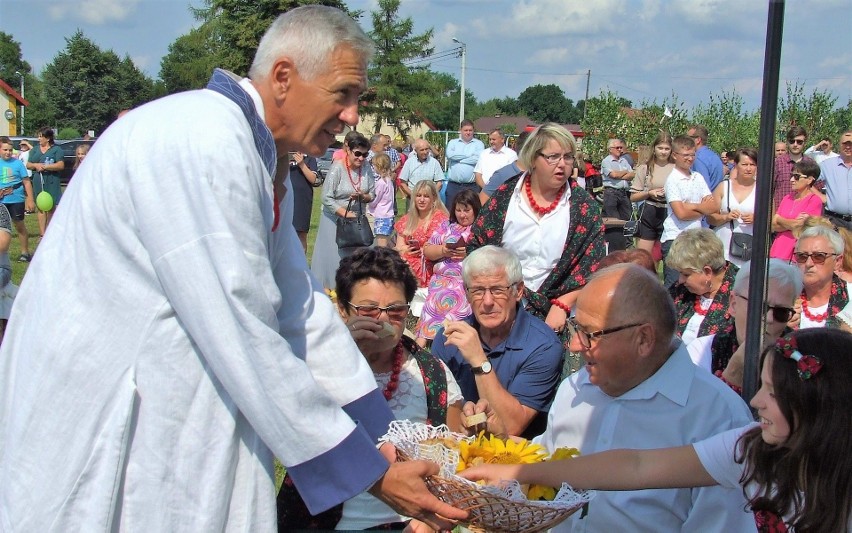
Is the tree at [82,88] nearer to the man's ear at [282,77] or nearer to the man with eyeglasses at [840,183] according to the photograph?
the man with eyeglasses at [840,183]

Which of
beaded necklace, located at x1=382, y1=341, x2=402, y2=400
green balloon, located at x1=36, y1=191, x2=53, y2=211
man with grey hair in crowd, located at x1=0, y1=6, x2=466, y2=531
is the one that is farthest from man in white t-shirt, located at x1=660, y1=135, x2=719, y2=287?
green balloon, located at x1=36, y1=191, x2=53, y2=211

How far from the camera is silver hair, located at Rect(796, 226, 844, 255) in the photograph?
495cm

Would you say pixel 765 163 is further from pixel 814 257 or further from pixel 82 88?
pixel 82 88

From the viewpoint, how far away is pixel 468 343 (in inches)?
145

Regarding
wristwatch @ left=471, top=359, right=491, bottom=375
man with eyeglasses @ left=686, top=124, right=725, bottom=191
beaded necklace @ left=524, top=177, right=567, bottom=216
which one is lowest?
wristwatch @ left=471, top=359, right=491, bottom=375

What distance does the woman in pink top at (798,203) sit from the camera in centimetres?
781

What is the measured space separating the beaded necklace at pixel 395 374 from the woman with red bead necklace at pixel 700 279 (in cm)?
206

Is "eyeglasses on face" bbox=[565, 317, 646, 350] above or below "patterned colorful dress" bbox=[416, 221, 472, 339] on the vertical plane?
above

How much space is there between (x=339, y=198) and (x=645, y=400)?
7.31 metres

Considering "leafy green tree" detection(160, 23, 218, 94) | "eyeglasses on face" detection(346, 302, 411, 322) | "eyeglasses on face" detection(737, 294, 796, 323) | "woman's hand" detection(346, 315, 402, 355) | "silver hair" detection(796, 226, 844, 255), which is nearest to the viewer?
"woman's hand" detection(346, 315, 402, 355)

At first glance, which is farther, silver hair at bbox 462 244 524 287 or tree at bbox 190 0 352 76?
tree at bbox 190 0 352 76

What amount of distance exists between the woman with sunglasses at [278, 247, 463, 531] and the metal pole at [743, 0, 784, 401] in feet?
4.10

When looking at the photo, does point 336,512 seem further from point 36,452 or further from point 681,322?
point 681,322

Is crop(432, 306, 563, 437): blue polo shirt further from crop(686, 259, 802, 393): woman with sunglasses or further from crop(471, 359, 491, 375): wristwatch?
crop(686, 259, 802, 393): woman with sunglasses
